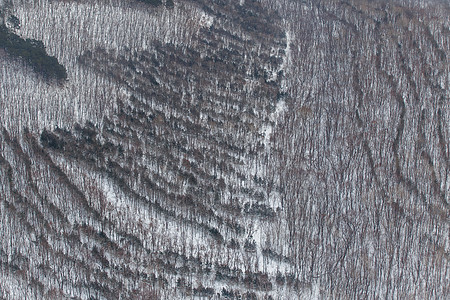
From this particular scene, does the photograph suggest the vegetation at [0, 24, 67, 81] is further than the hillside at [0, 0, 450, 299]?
Yes

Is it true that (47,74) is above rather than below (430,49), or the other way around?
below

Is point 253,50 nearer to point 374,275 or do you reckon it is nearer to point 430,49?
point 430,49

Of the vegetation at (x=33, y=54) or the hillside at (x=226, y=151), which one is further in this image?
the vegetation at (x=33, y=54)

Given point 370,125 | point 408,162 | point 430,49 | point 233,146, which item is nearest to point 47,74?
point 233,146

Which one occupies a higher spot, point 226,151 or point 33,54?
point 33,54

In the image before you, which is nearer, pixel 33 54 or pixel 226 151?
pixel 226 151
